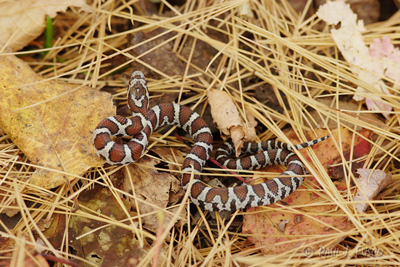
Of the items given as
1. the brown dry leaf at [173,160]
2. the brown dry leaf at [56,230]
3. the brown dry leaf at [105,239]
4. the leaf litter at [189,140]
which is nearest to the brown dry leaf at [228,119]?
the leaf litter at [189,140]

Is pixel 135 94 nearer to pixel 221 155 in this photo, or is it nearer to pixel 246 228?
pixel 221 155

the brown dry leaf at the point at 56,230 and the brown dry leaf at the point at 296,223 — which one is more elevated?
the brown dry leaf at the point at 56,230

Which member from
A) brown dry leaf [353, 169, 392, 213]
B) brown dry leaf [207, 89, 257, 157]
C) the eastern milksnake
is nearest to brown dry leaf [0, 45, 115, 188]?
the eastern milksnake

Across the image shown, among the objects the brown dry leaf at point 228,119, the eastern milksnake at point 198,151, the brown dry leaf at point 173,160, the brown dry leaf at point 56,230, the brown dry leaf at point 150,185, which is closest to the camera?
the brown dry leaf at point 56,230

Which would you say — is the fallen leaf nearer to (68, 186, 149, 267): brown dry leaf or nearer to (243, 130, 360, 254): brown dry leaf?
(243, 130, 360, 254): brown dry leaf

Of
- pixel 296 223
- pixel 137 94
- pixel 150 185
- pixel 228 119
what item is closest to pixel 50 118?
pixel 137 94

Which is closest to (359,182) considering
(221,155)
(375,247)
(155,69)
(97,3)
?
(375,247)

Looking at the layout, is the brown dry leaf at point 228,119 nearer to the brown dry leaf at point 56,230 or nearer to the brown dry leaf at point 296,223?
the brown dry leaf at point 296,223
